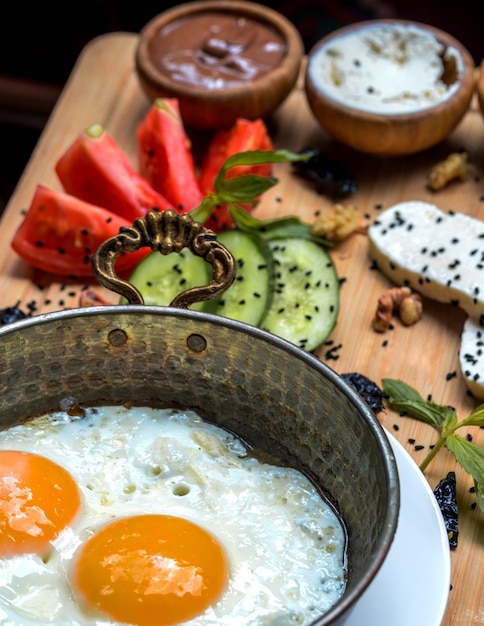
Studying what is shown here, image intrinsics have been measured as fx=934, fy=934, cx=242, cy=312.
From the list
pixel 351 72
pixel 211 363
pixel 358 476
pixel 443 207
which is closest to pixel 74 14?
pixel 351 72

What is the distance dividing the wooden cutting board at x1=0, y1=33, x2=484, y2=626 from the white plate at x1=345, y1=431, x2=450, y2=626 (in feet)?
0.59

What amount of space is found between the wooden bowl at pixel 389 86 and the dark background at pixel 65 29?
3.82 ft

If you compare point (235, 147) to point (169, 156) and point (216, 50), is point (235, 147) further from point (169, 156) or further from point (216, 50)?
point (216, 50)

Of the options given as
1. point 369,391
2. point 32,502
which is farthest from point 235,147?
point 32,502

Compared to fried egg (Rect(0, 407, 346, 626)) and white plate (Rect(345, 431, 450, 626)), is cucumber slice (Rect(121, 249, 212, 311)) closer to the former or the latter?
fried egg (Rect(0, 407, 346, 626))

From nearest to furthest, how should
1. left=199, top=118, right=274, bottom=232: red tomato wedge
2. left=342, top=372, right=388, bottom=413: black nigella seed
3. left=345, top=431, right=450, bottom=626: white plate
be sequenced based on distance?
1. left=345, top=431, right=450, bottom=626: white plate
2. left=342, top=372, right=388, bottom=413: black nigella seed
3. left=199, top=118, right=274, bottom=232: red tomato wedge

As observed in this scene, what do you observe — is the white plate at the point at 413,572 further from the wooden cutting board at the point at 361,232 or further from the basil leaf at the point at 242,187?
the basil leaf at the point at 242,187

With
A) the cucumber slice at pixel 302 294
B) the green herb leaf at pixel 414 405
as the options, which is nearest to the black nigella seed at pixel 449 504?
the green herb leaf at pixel 414 405

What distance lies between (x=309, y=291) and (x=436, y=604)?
1006 mm

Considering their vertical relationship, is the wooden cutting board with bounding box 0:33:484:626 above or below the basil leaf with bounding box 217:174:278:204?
below

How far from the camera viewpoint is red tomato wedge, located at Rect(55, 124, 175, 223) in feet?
8.88

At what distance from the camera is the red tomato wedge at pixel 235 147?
111 inches

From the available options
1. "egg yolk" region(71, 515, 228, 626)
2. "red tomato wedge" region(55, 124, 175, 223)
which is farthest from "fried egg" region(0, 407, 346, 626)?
"red tomato wedge" region(55, 124, 175, 223)

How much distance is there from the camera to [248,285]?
2451 mm
